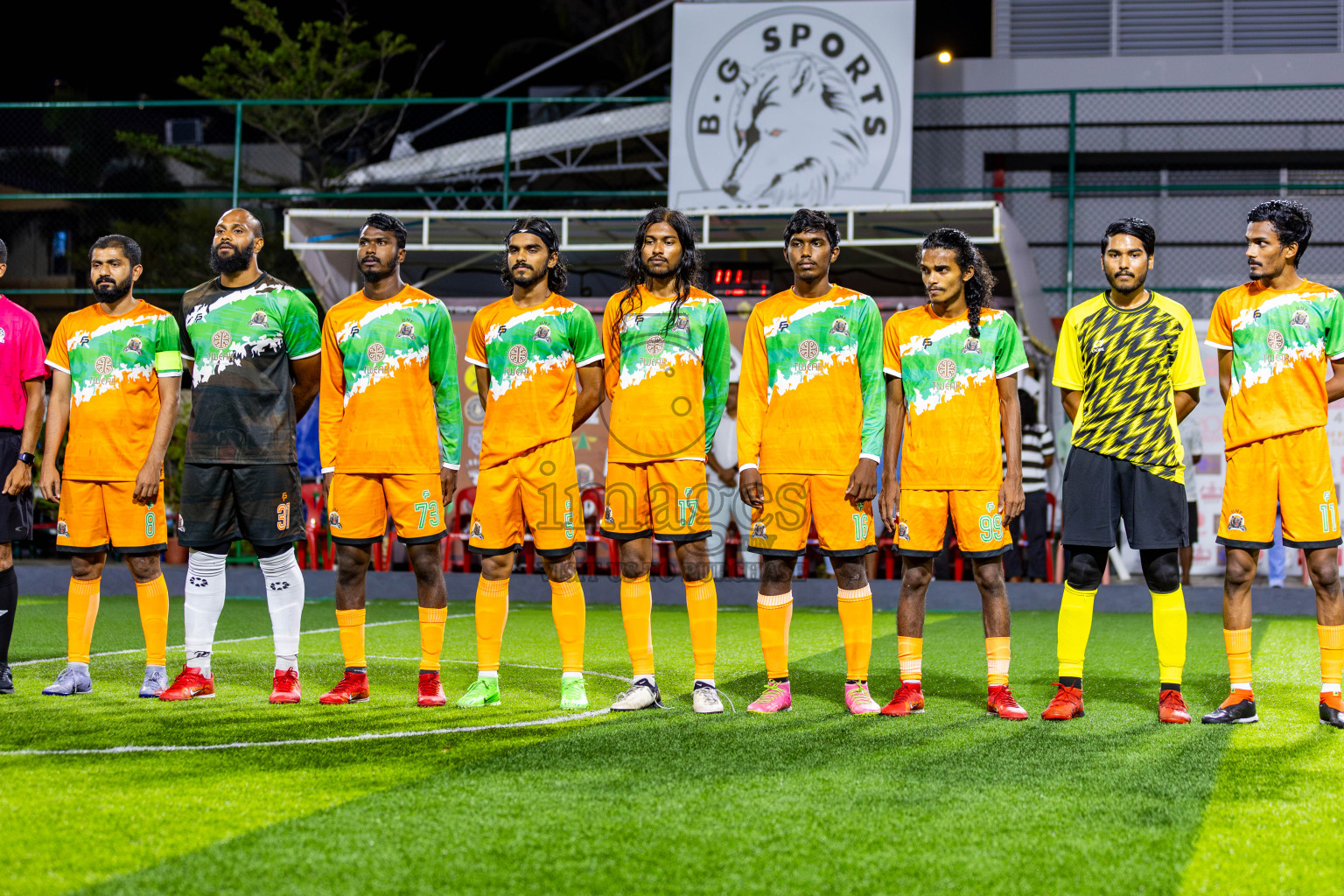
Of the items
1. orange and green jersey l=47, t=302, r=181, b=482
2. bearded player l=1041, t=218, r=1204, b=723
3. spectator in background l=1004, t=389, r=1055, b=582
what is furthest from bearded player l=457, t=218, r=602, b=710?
spectator in background l=1004, t=389, r=1055, b=582

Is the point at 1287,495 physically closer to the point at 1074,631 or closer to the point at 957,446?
the point at 1074,631

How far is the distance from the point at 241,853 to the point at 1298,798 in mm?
3087

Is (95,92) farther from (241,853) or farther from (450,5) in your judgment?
(241,853)

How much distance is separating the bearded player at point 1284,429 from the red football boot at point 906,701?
1290 mm

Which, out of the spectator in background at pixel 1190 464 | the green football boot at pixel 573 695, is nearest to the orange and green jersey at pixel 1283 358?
the green football boot at pixel 573 695

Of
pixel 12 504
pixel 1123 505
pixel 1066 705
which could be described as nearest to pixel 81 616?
pixel 12 504

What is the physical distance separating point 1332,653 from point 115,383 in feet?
18.3

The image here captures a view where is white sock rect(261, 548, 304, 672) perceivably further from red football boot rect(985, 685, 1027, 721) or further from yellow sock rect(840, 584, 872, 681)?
red football boot rect(985, 685, 1027, 721)

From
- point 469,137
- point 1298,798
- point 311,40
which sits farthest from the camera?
point 311,40

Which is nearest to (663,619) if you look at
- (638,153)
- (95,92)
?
(638,153)

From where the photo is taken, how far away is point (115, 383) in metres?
6.00

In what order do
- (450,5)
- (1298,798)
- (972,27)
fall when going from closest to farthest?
(1298,798) → (972,27) → (450,5)

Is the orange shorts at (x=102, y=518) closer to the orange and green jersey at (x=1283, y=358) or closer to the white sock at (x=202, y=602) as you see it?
the white sock at (x=202, y=602)

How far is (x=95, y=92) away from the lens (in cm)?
2545
